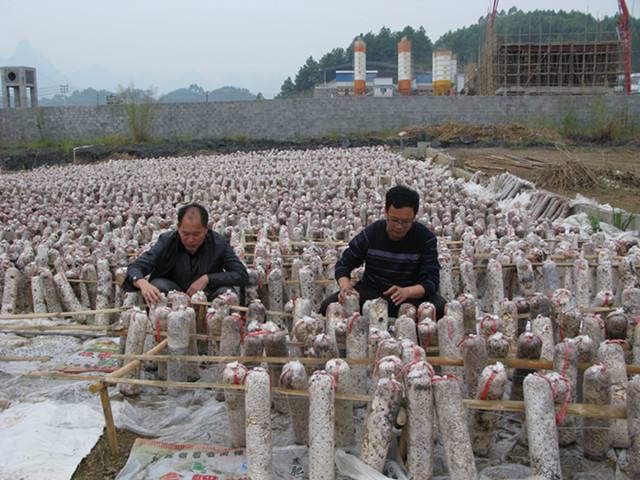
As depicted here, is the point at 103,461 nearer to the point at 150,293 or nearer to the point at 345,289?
the point at 150,293

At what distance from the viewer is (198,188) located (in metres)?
10.8

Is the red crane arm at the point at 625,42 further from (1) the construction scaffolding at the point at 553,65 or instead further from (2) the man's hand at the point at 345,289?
(2) the man's hand at the point at 345,289

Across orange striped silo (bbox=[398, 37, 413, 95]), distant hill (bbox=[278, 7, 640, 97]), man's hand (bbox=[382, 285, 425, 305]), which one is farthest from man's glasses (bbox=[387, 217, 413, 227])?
distant hill (bbox=[278, 7, 640, 97])

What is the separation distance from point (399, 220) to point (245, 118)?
73.7 feet

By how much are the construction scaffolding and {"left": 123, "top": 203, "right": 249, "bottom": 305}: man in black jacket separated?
27002mm

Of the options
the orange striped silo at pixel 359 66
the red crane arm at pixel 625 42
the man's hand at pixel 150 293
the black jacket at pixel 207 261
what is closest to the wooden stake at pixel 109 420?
the man's hand at pixel 150 293

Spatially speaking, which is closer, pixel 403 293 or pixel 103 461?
pixel 103 461

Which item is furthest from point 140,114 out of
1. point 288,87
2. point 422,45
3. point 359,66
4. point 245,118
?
point 422,45

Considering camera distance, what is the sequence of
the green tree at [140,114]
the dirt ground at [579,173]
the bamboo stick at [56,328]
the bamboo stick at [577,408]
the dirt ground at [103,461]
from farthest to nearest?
the green tree at [140,114] → the dirt ground at [579,173] → the bamboo stick at [56,328] → the dirt ground at [103,461] → the bamboo stick at [577,408]

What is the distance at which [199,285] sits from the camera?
4484 mm

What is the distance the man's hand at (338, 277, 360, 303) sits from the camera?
4.22 metres

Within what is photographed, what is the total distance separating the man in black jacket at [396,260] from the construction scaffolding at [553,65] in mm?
26811

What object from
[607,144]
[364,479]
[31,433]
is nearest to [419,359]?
[364,479]

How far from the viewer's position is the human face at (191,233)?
4.51 meters
